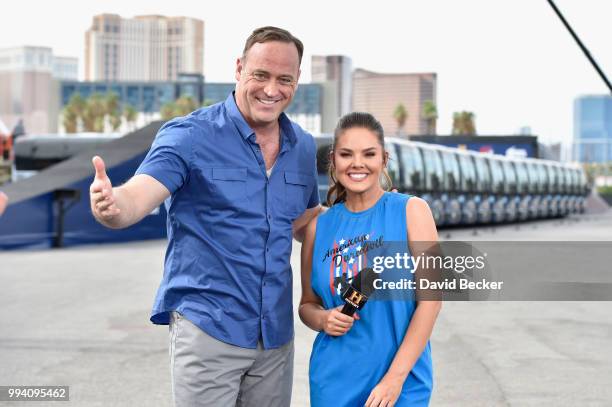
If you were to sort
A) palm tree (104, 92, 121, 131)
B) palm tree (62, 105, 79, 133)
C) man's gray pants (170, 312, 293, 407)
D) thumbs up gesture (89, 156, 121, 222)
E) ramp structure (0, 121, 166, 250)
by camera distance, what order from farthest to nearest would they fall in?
palm tree (104, 92, 121, 131), palm tree (62, 105, 79, 133), ramp structure (0, 121, 166, 250), man's gray pants (170, 312, 293, 407), thumbs up gesture (89, 156, 121, 222)

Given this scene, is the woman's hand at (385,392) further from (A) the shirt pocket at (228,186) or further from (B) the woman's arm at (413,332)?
(A) the shirt pocket at (228,186)

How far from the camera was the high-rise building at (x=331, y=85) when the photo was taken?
146 meters

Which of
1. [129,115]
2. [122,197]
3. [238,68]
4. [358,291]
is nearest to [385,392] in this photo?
[358,291]

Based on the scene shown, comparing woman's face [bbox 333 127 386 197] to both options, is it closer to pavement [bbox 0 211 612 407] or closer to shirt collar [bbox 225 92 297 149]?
shirt collar [bbox 225 92 297 149]

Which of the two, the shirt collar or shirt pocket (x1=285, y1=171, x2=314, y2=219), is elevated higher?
the shirt collar

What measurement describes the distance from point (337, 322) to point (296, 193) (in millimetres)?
538

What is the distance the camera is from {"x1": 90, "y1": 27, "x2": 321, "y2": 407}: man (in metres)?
2.81

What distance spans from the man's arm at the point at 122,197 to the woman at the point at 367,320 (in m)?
0.53

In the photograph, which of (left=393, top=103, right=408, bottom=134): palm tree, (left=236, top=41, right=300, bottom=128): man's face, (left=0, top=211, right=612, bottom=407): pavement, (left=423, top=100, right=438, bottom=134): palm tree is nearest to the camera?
(left=236, top=41, right=300, bottom=128): man's face

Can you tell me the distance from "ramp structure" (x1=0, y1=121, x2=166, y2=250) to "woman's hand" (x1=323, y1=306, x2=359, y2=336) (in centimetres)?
1654

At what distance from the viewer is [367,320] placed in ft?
8.87

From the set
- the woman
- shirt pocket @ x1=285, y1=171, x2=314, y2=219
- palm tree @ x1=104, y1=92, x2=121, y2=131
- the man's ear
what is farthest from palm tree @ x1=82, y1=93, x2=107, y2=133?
the woman

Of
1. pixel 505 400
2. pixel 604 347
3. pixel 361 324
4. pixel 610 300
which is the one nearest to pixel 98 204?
pixel 361 324

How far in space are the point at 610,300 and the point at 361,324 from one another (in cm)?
1010
